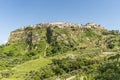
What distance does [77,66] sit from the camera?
573 ft

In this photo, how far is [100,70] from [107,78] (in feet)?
69.2

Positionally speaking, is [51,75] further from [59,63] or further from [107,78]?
[107,78]

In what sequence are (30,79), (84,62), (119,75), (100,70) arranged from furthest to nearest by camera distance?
(84,62)
(30,79)
(100,70)
(119,75)

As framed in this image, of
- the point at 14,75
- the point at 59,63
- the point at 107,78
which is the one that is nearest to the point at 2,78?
the point at 14,75

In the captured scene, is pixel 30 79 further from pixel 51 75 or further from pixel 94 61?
pixel 94 61

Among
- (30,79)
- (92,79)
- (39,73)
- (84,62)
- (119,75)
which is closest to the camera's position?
(119,75)

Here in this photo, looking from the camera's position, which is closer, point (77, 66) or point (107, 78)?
point (107, 78)

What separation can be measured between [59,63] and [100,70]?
6686cm

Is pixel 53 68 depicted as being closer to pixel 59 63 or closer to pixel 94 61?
pixel 59 63

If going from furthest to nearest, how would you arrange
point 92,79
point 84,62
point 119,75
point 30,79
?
point 84,62 < point 30,79 < point 92,79 < point 119,75

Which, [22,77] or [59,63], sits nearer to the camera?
[22,77]

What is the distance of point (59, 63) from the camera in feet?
614

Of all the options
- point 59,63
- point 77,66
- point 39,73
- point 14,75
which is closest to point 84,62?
point 77,66

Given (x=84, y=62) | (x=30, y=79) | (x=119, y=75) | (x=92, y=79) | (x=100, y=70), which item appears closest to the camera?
(x=119, y=75)
